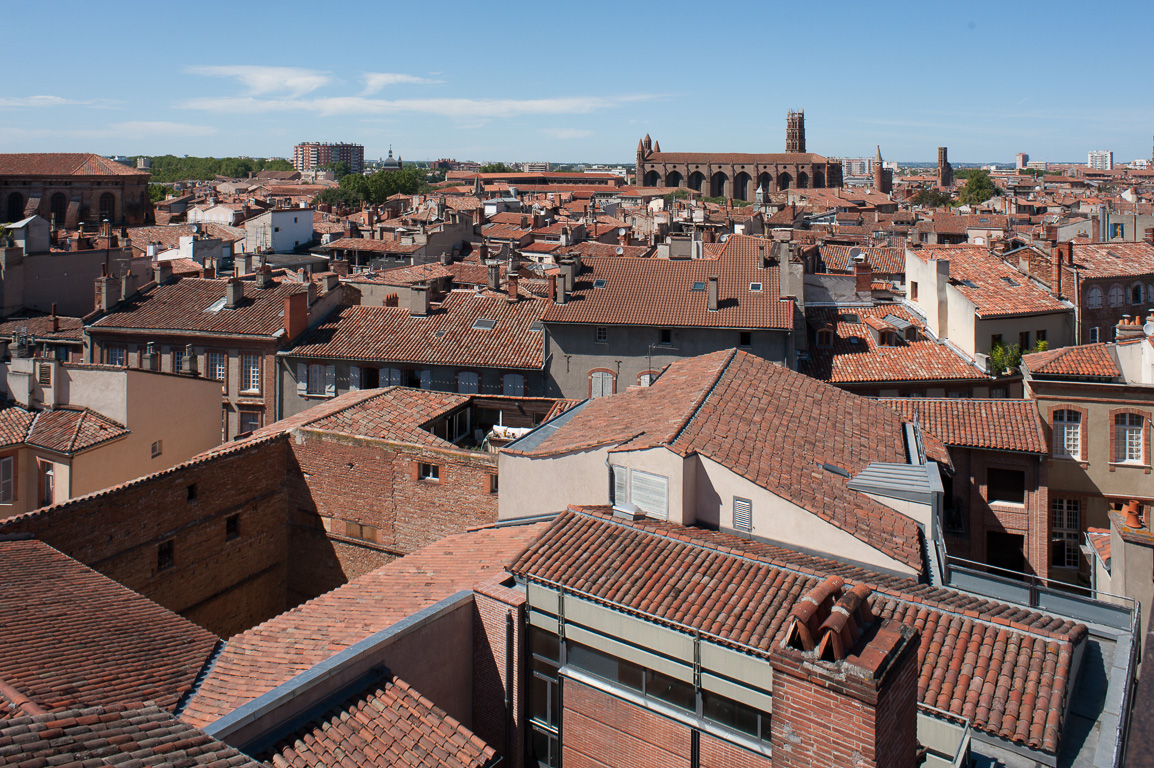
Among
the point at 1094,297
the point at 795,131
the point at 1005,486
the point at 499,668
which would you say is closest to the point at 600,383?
the point at 1005,486

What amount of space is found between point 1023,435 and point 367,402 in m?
15.3

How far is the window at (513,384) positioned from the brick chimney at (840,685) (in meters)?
21.5

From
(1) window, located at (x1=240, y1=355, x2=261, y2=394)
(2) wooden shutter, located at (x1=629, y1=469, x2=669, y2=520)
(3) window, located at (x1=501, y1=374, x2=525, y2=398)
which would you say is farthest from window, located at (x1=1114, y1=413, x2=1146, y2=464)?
(1) window, located at (x1=240, y1=355, x2=261, y2=394)

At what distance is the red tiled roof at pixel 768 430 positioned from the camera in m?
13.3

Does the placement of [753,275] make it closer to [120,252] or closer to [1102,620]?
[1102,620]

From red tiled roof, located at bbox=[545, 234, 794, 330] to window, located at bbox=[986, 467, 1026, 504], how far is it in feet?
24.8

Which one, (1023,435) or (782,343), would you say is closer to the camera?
(1023,435)

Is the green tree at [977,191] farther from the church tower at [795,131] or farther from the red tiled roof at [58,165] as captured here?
the red tiled roof at [58,165]

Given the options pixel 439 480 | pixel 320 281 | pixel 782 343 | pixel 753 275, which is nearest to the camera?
pixel 439 480

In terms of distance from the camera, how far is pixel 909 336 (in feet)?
102

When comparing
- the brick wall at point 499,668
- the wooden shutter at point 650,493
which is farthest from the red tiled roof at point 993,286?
the brick wall at point 499,668

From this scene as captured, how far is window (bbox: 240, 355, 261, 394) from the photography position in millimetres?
30766

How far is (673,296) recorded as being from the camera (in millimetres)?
29906

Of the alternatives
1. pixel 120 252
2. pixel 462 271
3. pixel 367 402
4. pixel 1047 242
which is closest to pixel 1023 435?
pixel 367 402
